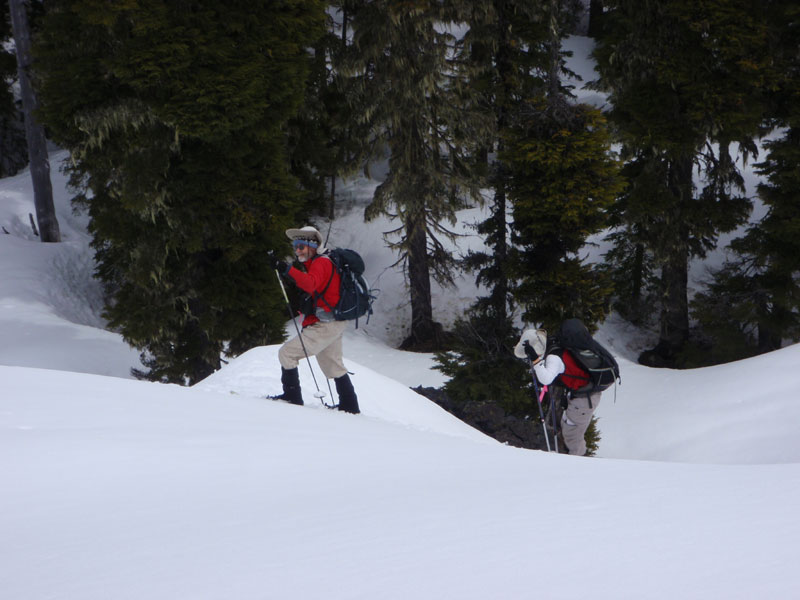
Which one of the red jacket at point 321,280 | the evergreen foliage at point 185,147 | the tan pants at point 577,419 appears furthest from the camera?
the evergreen foliage at point 185,147

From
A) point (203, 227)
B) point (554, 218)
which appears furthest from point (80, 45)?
point (554, 218)

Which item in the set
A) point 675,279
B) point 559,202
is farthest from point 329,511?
point 675,279

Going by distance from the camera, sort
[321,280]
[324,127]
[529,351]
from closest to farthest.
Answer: [321,280]
[529,351]
[324,127]

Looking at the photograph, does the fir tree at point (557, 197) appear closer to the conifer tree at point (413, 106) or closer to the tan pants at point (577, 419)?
the conifer tree at point (413, 106)

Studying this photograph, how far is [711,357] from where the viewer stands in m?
18.6

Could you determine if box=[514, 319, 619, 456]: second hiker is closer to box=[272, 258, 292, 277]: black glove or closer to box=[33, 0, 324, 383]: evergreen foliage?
box=[272, 258, 292, 277]: black glove

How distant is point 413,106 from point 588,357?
1019cm

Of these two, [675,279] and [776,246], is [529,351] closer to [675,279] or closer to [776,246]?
[776,246]

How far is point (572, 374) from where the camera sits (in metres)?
8.77

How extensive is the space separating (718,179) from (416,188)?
778 cm

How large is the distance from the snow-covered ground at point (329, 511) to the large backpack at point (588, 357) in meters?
3.00

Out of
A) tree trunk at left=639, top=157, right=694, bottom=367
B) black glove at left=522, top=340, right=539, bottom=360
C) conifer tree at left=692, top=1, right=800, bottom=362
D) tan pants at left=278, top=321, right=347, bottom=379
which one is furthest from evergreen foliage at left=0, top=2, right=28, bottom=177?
conifer tree at left=692, top=1, right=800, bottom=362

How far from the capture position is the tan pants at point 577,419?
895 centimetres

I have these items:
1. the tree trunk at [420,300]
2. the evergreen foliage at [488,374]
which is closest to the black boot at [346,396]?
the evergreen foliage at [488,374]
